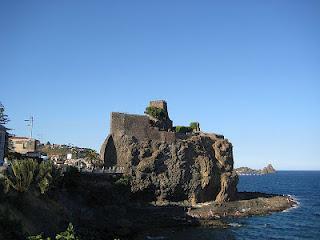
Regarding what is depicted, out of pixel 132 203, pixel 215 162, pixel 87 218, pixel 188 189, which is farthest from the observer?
pixel 215 162

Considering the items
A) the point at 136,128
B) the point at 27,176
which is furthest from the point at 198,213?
the point at 27,176

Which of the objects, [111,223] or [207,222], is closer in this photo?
[111,223]

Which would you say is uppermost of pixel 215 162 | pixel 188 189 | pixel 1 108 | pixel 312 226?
→ pixel 1 108

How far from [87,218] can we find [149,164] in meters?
17.5

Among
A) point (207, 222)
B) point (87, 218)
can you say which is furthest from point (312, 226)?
point (87, 218)

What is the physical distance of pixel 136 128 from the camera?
63.6 m

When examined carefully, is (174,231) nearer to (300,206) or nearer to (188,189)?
(188,189)

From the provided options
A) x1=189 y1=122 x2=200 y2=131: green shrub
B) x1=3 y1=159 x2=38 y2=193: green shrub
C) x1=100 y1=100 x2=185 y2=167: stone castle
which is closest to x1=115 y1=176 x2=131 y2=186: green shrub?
x1=100 y1=100 x2=185 y2=167: stone castle

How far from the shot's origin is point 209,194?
219 ft

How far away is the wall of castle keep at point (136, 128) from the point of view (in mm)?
62562

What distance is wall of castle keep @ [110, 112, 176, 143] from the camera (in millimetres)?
62562

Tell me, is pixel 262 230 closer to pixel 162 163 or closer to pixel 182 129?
pixel 162 163

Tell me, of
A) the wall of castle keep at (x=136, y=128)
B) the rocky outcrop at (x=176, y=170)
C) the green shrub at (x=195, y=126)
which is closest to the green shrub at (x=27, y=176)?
the rocky outcrop at (x=176, y=170)

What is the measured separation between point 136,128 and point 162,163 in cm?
666
